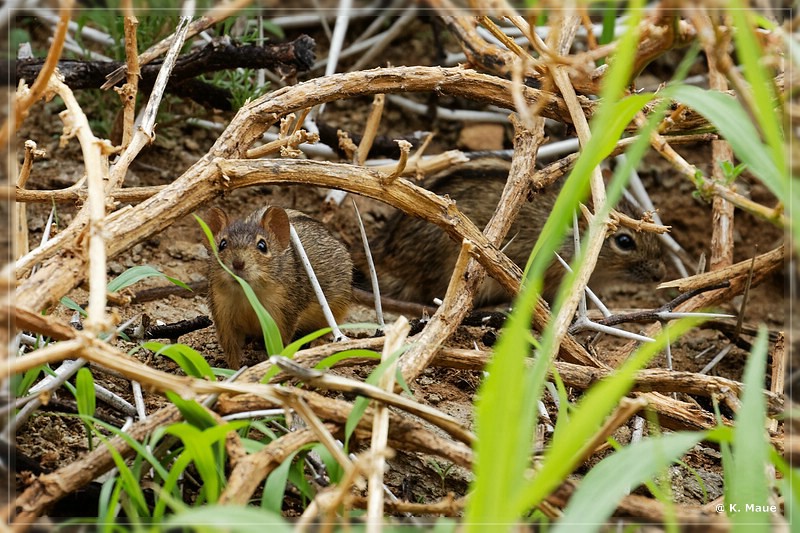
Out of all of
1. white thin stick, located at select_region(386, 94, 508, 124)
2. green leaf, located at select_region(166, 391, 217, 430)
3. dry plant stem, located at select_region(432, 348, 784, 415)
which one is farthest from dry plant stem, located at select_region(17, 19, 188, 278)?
white thin stick, located at select_region(386, 94, 508, 124)

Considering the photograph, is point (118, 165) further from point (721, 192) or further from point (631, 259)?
point (631, 259)

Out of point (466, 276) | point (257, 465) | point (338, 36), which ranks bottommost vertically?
point (257, 465)

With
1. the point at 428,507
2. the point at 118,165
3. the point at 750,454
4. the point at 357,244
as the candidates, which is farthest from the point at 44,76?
the point at 357,244

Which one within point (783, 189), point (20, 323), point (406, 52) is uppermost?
point (406, 52)

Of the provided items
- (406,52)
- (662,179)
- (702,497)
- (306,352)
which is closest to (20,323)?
(306,352)

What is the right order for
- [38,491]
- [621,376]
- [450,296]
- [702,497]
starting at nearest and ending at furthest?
[621,376] < [38,491] < [450,296] < [702,497]

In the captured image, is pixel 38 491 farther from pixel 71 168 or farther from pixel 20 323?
pixel 71 168

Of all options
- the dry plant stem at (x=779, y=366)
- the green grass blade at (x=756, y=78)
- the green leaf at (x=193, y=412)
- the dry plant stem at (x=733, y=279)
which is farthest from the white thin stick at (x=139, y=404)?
the dry plant stem at (x=779, y=366)

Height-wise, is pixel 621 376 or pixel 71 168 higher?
pixel 71 168
